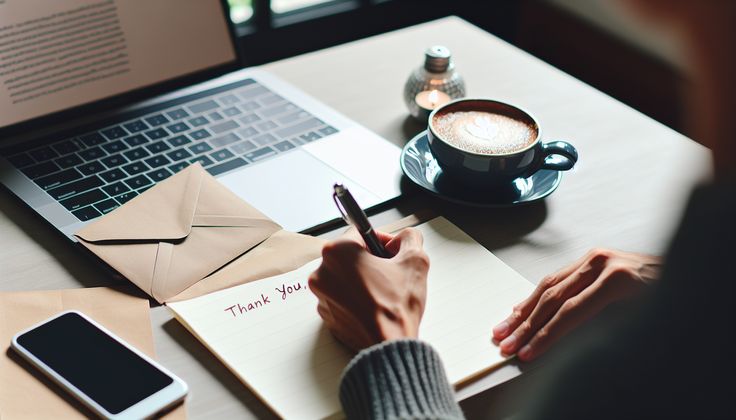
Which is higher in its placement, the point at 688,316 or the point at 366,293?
the point at 688,316

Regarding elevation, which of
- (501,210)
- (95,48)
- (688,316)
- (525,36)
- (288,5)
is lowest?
(525,36)

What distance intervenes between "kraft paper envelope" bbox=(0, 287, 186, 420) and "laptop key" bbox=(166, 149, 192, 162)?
259 millimetres

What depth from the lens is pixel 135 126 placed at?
1042mm

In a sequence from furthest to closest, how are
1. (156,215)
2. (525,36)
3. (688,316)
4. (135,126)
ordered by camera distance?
(525,36), (135,126), (156,215), (688,316)

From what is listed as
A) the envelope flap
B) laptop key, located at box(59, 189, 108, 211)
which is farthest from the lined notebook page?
laptop key, located at box(59, 189, 108, 211)

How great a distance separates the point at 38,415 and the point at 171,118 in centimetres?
53

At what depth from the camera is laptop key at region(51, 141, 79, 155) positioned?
3.22ft

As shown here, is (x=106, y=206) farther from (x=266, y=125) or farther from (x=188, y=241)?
(x=266, y=125)

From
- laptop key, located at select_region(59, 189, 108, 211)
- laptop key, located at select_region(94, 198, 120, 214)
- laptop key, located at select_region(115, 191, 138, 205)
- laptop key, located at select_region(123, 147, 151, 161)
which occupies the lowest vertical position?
laptop key, located at select_region(123, 147, 151, 161)

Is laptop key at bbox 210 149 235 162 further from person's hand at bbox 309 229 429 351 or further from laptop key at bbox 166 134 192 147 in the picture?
person's hand at bbox 309 229 429 351

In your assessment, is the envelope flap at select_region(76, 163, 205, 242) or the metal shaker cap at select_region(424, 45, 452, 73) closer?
the envelope flap at select_region(76, 163, 205, 242)

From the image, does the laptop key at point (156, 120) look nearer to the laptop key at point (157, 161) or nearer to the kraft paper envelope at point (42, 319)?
the laptop key at point (157, 161)

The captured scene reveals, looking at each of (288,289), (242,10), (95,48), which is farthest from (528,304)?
(242,10)

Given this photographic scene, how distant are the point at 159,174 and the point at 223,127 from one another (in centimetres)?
14
